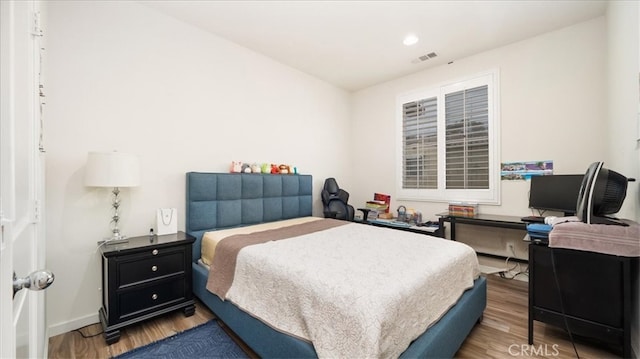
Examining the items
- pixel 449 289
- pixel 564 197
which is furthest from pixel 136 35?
pixel 564 197

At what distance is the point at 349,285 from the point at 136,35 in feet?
9.52

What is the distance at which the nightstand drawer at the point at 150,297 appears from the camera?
197cm

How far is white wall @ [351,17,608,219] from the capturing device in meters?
2.72

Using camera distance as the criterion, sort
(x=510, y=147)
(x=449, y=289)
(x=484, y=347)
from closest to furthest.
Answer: (x=449, y=289)
(x=484, y=347)
(x=510, y=147)

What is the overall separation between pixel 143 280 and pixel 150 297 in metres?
0.16

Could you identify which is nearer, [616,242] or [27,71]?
[27,71]

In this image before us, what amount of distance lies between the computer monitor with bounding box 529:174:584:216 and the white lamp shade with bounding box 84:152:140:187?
4.05m

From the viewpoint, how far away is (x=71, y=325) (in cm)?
208

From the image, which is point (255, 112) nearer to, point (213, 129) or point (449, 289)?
point (213, 129)

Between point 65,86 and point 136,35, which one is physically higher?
point 136,35

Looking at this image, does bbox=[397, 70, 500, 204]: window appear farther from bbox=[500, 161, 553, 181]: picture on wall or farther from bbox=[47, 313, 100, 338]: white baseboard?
bbox=[47, 313, 100, 338]: white baseboard

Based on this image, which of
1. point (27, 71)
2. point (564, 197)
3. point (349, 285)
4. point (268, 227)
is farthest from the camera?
point (268, 227)

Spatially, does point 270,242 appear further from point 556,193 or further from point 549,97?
point 549,97

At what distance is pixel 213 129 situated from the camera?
9.78 feet
